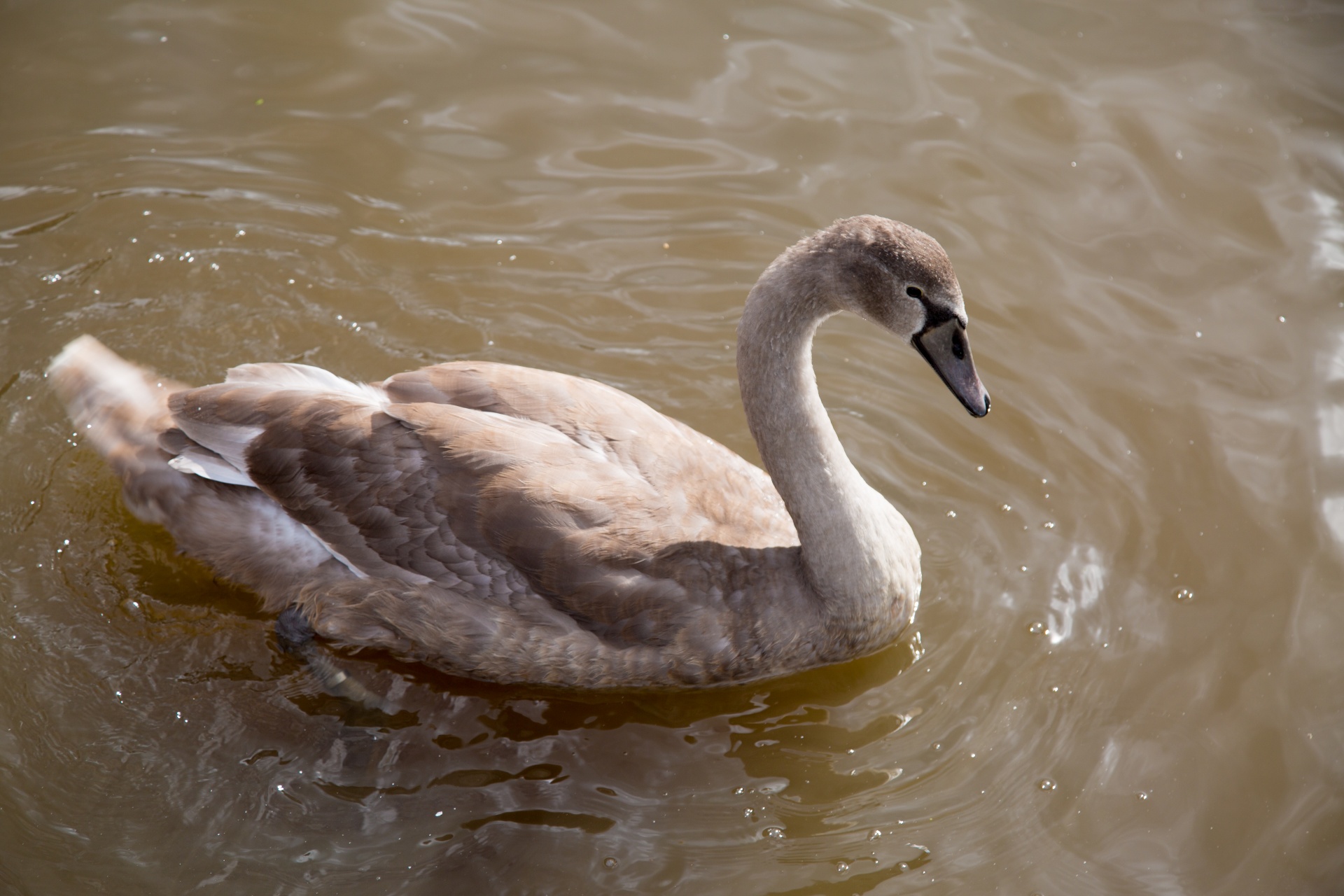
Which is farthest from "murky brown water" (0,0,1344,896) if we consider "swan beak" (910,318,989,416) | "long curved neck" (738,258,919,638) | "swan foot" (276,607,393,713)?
"swan beak" (910,318,989,416)

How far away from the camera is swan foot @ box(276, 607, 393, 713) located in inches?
196

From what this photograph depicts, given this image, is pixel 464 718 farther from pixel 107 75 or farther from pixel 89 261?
pixel 107 75

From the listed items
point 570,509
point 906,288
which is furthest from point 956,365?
point 570,509

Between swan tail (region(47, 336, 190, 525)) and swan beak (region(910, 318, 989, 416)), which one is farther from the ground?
swan beak (region(910, 318, 989, 416))

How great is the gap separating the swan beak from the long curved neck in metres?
0.41

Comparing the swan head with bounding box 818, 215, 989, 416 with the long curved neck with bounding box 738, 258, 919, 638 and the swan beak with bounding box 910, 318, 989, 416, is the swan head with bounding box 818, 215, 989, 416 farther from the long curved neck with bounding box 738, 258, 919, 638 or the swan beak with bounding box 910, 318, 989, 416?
the long curved neck with bounding box 738, 258, 919, 638

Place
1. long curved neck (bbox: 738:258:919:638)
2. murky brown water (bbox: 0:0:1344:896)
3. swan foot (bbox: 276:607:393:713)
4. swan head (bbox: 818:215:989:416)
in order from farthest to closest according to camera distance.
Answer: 1. swan foot (bbox: 276:607:393:713)
2. murky brown water (bbox: 0:0:1344:896)
3. long curved neck (bbox: 738:258:919:638)
4. swan head (bbox: 818:215:989:416)

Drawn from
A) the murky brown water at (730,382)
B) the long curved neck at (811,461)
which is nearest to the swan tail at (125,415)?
the murky brown water at (730,382)

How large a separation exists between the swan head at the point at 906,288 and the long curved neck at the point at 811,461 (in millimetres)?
136

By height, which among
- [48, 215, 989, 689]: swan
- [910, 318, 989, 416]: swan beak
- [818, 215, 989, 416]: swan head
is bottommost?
[48, 215, 989, 689]: swan

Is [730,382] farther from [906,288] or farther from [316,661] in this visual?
[316,661]

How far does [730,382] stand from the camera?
6293mm

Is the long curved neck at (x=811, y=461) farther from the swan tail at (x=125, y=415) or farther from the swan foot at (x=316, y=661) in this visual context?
the swan tail at (x=125, y=415)

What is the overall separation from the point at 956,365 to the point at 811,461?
0.70 metres
